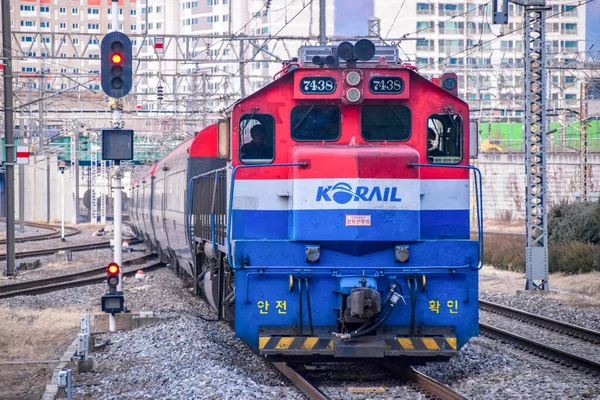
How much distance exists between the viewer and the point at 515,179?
53.5m

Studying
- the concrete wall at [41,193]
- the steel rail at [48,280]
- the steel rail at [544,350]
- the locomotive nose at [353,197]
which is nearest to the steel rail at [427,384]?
the locomotive nose at [353,197]

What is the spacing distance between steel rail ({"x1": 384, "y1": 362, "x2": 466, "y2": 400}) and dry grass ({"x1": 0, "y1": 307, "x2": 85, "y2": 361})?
4.56 meters

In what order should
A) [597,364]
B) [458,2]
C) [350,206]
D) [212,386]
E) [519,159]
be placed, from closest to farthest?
[212,386], [350,206], [597,364], [519,159], [458,2]

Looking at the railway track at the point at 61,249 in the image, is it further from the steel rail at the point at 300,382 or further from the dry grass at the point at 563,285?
the steel rail at the point at 300,382

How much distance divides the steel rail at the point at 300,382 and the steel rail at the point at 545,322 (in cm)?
494

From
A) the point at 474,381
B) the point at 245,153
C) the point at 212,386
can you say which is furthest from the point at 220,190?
the point at 474,381

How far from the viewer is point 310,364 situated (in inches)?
375

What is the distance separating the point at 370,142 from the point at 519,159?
46.6 meters

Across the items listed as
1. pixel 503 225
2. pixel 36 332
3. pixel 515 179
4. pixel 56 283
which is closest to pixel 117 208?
pixel 36 332

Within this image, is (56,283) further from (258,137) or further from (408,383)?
(408,383)

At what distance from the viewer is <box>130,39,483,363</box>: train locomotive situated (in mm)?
8461

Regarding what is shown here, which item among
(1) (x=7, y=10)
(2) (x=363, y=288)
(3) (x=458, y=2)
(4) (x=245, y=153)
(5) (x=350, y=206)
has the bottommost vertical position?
(2) (x=363, y=288)

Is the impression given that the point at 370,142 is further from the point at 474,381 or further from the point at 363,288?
the point at 474,381

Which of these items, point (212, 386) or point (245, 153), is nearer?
point (212, 386)
